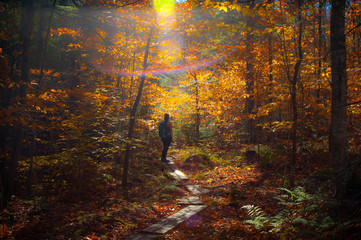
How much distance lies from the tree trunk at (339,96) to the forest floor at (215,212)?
1.51 ft

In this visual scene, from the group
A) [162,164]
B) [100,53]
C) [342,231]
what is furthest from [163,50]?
[342,231]

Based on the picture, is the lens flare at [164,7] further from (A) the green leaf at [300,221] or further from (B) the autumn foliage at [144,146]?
(A) the green leaf at [300,221]

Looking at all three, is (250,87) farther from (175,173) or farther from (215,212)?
(215,212)

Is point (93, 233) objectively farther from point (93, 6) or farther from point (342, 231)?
point (93, 6)

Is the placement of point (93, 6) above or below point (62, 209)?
above

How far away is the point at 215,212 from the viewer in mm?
5883

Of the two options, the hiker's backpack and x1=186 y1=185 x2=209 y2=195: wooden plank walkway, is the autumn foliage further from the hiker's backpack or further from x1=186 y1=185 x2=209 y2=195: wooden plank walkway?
the hiker's backpack

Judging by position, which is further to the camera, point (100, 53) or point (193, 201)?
point (100, 53)

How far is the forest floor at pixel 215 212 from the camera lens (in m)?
3.86

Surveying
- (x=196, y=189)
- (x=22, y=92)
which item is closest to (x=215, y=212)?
(x=196, y=189)

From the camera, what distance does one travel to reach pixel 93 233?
4.67 meters

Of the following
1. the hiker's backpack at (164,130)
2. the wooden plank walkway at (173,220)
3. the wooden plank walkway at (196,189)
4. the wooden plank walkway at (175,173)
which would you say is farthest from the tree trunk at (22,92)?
the hiker's backpack at (164,130)

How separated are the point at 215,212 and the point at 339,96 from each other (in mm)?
Answer: 3911

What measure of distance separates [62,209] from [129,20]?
6.35 m
